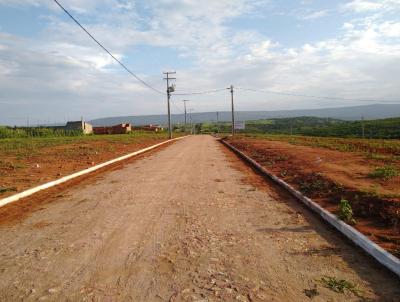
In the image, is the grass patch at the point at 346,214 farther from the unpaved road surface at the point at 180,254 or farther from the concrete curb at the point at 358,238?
the unpaved road surface at the point at 180,254

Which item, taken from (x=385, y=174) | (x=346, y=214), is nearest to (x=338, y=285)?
(x=346, y=214)

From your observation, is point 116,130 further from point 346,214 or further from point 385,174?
point 346,214

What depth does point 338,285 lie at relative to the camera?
4.29m

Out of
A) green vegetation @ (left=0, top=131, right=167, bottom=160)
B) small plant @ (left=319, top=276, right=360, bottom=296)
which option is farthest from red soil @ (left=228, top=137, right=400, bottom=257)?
green vegetation @ (left=0, top=131, right=167, bottom=160)

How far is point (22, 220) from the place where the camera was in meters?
7.41

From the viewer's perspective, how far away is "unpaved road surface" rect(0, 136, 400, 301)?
4.19 metres

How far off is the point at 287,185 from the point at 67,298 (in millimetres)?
7231

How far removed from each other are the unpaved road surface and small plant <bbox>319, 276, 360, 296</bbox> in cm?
6

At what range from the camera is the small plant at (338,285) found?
418cm

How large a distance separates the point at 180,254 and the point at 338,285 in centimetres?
198

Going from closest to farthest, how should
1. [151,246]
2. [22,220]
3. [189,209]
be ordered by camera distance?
[151,246] < [22,220] < [189,209]

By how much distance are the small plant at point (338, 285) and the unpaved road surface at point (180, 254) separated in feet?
0.21

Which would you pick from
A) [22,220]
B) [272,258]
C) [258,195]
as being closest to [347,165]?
[258,195]

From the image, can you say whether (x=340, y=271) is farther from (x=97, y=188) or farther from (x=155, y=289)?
(x=97, y=188)
